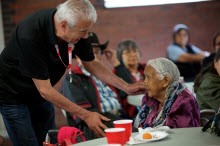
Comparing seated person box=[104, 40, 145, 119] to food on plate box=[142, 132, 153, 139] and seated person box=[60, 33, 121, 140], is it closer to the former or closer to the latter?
seated person box=[60, 33, 121, 140]

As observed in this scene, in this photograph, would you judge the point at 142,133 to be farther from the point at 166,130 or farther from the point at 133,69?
the point at 133,69

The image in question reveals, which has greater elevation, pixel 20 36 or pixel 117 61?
pixel 20 36

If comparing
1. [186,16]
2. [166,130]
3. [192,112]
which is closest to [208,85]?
[192,112]

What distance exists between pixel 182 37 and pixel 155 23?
493 mm

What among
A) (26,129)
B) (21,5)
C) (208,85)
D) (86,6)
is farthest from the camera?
(21,5)

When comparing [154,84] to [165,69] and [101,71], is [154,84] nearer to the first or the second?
[165,69]

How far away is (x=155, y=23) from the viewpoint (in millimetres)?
7215

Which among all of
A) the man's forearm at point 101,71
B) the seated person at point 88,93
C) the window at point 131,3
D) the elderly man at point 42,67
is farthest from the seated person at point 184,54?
the elderly man at point 42,67

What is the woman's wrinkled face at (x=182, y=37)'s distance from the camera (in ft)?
23.0

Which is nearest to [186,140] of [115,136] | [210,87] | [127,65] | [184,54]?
[115,136]

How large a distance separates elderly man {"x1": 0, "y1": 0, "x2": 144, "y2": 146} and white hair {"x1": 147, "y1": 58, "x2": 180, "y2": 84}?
0.18m

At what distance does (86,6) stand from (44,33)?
326 millimetres

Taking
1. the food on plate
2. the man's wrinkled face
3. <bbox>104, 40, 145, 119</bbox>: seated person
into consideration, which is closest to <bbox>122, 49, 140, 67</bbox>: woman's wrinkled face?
<bbox>104, 40, 145, 119</bbox>: seated person

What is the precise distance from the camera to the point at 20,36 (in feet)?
9.02
